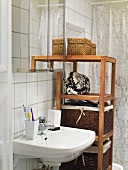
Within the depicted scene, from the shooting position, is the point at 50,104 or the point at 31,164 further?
the point at 50,104

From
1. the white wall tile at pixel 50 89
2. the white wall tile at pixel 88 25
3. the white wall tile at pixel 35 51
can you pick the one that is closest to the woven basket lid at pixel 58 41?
the white wall tile at pixel 35 51

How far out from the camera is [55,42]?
2.00m

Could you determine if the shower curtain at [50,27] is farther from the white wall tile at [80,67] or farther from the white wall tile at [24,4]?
the white wall tile at [80,67]

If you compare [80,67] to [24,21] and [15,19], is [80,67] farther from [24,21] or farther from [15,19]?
[15,19]

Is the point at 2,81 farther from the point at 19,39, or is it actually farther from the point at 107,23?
the point at 107,23

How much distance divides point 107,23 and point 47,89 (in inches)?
44.2

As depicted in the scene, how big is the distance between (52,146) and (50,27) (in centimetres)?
83

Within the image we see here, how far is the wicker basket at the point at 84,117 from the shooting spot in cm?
205

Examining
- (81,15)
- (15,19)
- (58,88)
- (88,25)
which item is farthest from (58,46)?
(88,25)

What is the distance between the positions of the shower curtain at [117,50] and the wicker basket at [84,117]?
2.09 feet

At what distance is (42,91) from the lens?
2027 mm

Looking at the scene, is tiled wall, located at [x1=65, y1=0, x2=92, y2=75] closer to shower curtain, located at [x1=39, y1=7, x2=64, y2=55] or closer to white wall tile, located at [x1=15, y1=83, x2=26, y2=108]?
shower curtain, located at [x1=39, y1=7, x2=64, y2=55]

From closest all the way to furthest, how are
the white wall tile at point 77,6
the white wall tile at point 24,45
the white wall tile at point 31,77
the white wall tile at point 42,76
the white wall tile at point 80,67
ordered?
the white wall tile at point 24,45 < the white wall tile at point 31,77 < the white wall tile at point 42,76 < the white wall tile at point 77,6 < the white wall tile at point 80,67

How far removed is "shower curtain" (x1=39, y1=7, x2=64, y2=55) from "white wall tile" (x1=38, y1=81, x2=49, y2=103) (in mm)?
246
